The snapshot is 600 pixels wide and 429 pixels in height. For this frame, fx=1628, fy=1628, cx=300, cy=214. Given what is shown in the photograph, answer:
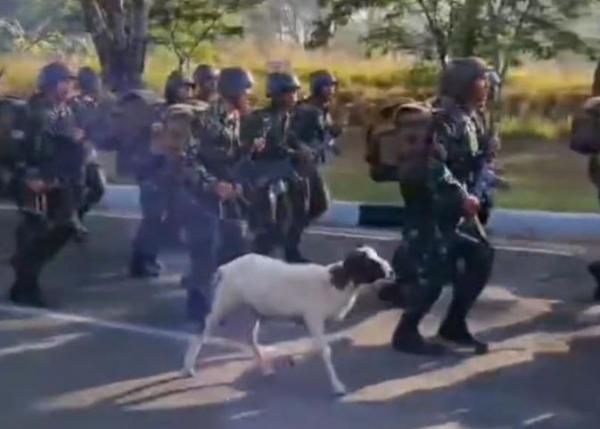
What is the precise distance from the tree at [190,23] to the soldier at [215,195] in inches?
498

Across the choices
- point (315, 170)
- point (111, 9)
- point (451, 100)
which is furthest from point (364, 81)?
point (451, 100)

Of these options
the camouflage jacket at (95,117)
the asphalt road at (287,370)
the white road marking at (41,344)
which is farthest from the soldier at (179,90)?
the white road marking at (41,344)

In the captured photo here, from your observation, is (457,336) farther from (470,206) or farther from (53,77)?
(53,77)

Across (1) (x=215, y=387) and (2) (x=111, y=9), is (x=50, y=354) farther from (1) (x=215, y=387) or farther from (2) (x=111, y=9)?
(2) (x=111, y=9)

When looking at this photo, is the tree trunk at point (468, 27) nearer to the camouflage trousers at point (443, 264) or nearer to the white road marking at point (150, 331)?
the white road marking at point (150, 331)

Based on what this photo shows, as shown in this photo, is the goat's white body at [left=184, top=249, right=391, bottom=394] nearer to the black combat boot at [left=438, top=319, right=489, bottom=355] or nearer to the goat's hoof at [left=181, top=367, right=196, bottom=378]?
the goat's hoof at [left=181, top=367, right=196, bottom=378]

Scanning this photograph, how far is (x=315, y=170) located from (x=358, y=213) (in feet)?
9.00

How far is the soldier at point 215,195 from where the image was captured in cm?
918

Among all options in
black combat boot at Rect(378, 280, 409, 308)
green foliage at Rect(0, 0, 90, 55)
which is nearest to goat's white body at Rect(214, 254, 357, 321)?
black combat boot at Rect(378, 280, 409, 308)

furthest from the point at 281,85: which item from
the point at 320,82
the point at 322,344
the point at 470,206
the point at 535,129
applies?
the point at 535,129

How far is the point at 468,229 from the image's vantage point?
28.6 feet

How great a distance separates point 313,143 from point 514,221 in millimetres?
2875

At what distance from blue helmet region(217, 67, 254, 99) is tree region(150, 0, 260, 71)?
12653 mm

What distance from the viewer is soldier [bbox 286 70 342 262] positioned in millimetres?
11547
